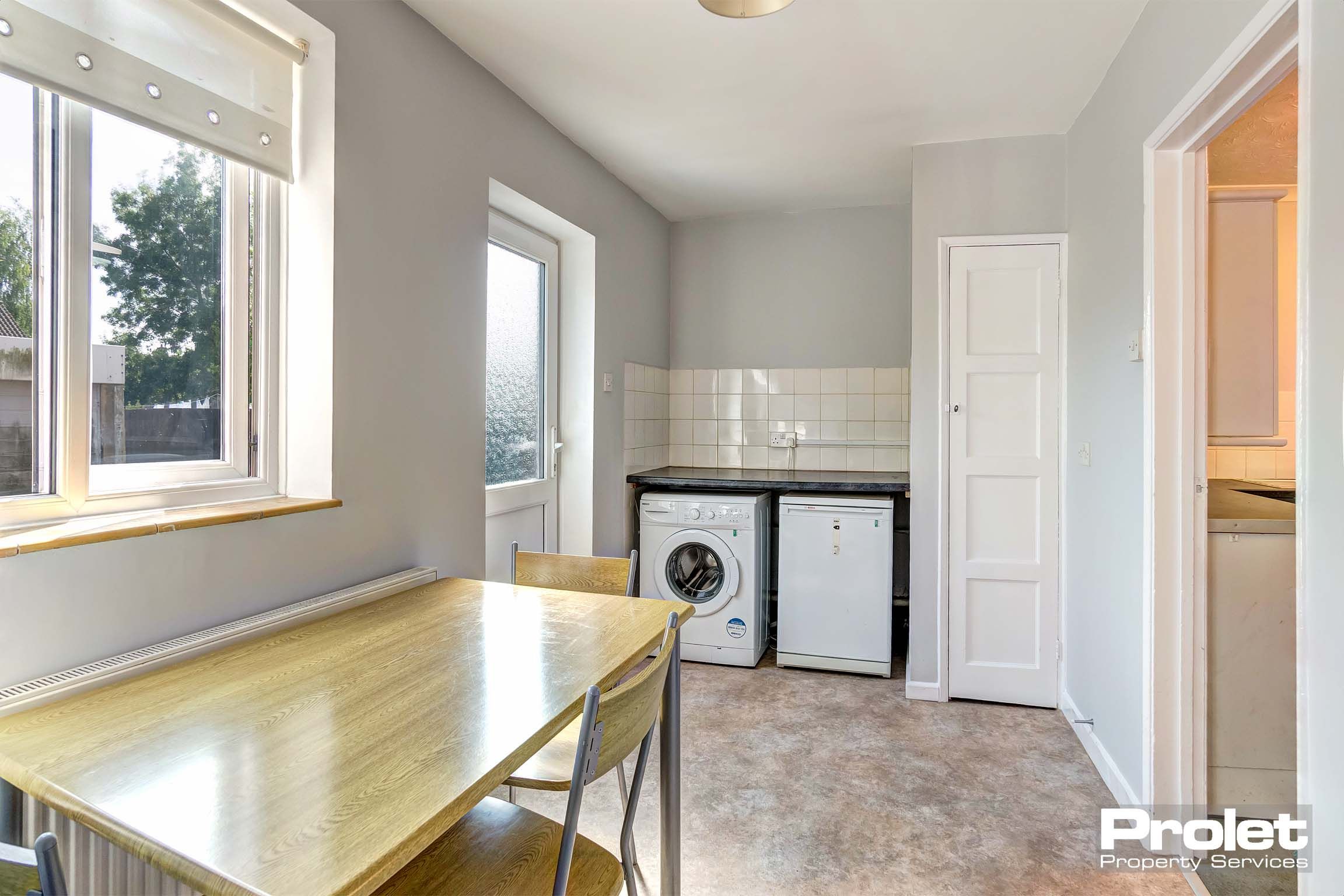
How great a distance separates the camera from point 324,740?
1.05 m

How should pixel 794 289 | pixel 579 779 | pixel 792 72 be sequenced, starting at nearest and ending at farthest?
pixel 579 779, pixel 792 72, pixel 794 289

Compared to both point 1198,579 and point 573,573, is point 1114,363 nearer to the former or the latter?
point 1198,579

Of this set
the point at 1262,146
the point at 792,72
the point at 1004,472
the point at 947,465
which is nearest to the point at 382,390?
the point at 792,72

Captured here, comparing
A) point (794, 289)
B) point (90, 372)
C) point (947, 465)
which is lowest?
point (947, 465)

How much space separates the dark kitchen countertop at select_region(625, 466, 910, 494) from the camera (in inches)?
135

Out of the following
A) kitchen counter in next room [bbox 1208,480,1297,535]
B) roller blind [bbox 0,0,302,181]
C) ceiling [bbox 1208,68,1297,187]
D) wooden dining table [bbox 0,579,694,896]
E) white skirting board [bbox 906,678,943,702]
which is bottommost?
white skirting board [bbox 906,678,943,702]

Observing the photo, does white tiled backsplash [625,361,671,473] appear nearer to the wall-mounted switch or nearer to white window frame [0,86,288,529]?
white window frame [0,86,288,529]

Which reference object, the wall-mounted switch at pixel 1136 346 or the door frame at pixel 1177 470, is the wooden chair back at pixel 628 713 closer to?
the door frame at pixel 1177 470

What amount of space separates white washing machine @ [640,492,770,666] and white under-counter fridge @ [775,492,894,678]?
0.14m

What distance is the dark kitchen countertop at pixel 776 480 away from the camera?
11.2 ft

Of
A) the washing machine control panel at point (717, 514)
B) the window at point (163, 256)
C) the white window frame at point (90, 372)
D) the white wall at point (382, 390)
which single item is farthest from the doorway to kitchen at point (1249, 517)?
the white window frame at point (90, 372)

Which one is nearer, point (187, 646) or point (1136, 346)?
point (187, 646)

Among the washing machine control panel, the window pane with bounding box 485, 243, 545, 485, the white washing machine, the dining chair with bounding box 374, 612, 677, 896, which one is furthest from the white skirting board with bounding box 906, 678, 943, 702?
the dining chair with bounding box 374, 612, 677, 896

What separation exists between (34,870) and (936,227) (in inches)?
130
